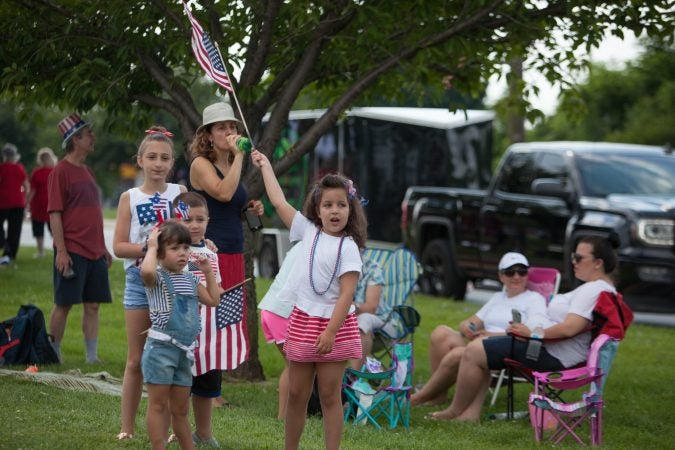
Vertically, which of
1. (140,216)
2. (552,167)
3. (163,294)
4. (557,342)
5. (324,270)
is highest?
(552,167)

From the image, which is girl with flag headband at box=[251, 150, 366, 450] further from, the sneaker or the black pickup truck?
the black pickup truck

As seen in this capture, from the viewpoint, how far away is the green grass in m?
6.48

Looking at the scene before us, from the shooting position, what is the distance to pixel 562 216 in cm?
1349

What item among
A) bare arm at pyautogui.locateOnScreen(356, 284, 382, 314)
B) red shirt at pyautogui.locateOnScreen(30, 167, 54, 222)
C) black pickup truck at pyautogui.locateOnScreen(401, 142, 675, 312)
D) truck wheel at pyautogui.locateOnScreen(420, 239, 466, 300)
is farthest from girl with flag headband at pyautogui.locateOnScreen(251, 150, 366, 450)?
red shirt at pyautogui.locateOnScreen(30, 167, 54, 222)

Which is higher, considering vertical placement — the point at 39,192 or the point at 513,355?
the point at 39,192

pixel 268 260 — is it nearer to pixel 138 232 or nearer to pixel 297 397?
pixel 138 232

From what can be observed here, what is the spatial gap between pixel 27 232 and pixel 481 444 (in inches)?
976

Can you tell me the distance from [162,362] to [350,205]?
3.97 feet

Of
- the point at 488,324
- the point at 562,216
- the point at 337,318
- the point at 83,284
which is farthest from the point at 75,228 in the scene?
the point at 562,216

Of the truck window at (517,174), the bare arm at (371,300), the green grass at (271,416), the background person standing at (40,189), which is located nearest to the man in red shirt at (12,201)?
the background person standing at (40,189)

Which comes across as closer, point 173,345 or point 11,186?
point 173,345

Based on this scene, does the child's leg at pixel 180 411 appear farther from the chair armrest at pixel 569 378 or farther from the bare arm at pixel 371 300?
the bare arm at pixel 371 300

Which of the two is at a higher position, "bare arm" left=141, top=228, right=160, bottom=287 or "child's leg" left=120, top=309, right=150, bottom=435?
"bare arm" left=141, top=228, right=160, bottom=287

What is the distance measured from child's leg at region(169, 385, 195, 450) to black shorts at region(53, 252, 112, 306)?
360 centimetres
